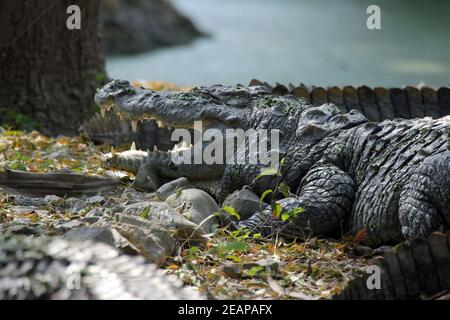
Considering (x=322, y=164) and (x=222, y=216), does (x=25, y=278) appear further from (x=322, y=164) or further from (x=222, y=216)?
(x=322, y=164)

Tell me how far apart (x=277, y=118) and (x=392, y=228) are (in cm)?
114

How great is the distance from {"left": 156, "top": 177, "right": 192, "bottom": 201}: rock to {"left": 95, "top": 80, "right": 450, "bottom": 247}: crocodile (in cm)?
7

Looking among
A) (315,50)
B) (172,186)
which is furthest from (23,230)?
(315,50)

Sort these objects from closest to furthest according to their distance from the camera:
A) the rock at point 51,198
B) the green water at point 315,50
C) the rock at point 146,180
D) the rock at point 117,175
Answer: the rock at point 51,198, the rock at point 146,180, the rock at point 117,175, the green water at point 315,50

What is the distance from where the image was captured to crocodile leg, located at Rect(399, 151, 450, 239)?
3.73m

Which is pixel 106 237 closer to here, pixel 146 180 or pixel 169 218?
pixel 169 218

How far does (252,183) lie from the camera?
458cm

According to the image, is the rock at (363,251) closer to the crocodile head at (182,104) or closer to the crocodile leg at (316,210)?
the crocodile leg at (316,210)

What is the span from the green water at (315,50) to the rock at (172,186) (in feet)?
29.9

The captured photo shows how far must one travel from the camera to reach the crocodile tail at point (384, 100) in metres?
5.61

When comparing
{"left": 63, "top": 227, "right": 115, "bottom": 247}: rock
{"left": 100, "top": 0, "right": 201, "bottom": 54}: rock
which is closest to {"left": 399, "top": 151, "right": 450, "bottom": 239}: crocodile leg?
{"left": 63, "top": 227, "right": 115, "bottom": 247}: rock

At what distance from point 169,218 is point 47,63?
3806 millimetres

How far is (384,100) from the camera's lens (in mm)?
5680

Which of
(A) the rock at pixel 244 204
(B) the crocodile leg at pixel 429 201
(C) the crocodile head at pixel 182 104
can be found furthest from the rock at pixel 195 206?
(B) the crocodile leg at pixel 429 201
